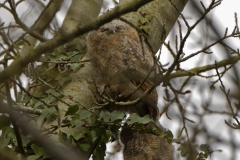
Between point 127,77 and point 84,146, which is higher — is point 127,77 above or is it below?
above


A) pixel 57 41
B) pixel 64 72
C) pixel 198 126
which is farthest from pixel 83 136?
pixel 198 126

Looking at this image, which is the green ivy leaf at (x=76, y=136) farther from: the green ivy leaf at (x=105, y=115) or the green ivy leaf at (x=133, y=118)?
the green ivy leaf at (x=133, y=118)

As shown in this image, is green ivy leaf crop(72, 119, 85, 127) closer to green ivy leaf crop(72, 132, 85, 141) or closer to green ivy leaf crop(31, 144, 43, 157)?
green ivy leaf crop(72, 132, 85, 141)

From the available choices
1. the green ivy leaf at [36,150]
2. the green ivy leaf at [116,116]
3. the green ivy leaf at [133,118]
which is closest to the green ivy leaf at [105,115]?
the green ivy leaf at [116,116]

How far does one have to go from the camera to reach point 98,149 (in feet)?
10.1

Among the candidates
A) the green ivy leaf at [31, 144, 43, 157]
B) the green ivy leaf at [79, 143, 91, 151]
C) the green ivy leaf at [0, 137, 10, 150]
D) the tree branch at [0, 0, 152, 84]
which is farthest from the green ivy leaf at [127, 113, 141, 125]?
the tree branch at [0, 0, 152, 84]

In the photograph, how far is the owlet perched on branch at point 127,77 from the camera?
9.80 ft

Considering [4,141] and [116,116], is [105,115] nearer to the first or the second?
[116,116]

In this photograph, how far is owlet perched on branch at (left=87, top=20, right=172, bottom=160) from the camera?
9.80 ft

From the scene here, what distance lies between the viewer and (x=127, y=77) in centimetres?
300

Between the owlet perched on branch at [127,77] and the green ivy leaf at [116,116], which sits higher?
the owlet perched on branch at [127,77]

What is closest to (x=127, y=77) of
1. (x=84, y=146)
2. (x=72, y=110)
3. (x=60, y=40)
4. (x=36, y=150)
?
(x=72, y=110)

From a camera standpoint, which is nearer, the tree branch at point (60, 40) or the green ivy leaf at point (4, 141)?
the tree branch at point (60, 40)

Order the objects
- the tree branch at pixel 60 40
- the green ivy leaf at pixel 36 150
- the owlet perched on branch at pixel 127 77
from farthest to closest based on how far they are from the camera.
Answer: the owlet perched on branch at pixel 127 77, the green ivy leaf at pixel 36 150, the tree branch at pixel 60 40
